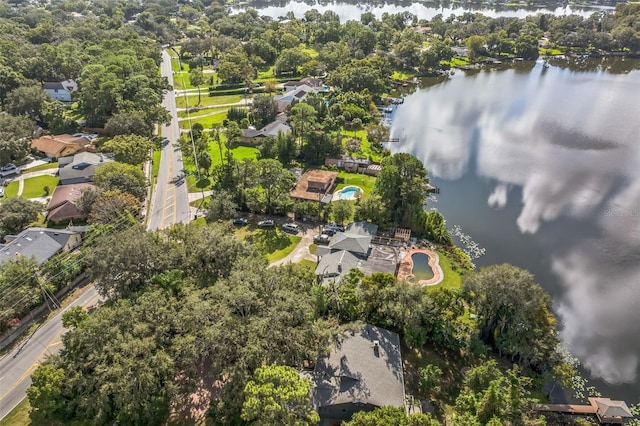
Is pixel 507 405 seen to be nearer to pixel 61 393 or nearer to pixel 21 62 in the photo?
pixel 61 393

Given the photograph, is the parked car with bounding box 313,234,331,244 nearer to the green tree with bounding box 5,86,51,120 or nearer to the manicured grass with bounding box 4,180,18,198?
the manicured grass with bounding box 4,180,18,198

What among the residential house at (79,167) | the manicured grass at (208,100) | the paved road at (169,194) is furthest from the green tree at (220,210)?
the manicured grass at (208,100)

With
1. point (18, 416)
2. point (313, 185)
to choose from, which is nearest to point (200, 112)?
point (313, 185)

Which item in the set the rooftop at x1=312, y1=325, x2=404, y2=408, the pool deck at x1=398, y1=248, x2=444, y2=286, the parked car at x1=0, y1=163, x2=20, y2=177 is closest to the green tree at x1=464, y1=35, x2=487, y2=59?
the pool deck at x1=398, y1=248, x2=444, y2=286

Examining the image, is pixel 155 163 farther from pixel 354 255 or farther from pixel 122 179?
pixel 354 255

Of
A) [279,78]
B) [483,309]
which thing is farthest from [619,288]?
[279,78]

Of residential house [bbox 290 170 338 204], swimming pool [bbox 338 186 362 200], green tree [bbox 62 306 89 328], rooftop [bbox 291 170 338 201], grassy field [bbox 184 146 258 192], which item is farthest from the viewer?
grassy field [bbox 184 146 258 192]

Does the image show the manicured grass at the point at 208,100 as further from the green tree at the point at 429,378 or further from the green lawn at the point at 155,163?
the green tree at the point at 429,378
